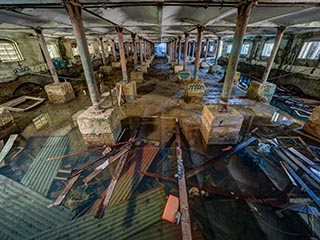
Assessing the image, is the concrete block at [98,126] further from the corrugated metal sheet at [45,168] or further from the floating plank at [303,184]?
the floating plank at [303,184]

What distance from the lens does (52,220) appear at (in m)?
2.30

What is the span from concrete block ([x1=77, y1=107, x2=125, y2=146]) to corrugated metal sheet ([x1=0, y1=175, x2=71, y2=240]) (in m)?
1.66

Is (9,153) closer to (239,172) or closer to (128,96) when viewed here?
(128,96)

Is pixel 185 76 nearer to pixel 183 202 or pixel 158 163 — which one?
pixel 158 163

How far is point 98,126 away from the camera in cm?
378

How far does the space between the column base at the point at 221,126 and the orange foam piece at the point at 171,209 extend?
211 centimetres

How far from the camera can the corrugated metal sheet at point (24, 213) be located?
218 centimetres

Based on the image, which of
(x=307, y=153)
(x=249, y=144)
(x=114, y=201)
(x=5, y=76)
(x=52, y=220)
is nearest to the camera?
(x=52, y=220)

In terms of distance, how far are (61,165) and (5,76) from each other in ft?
31.7

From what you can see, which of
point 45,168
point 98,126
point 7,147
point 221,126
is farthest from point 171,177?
point 7,147

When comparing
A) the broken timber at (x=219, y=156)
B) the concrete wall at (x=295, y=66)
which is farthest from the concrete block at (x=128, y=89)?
the concrete wall at (x=295, y=66)

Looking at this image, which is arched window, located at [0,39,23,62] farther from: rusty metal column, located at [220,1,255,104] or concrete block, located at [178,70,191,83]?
rusty metal column, located at [220,1,255,104]

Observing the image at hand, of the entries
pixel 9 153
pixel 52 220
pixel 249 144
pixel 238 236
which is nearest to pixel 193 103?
pixel 249 144

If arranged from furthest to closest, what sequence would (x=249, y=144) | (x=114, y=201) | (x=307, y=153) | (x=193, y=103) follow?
1. (x=193, y=103)
2. (x=249, y=144)
3. (x=307, y=153)
4. (x=114, y=201)
